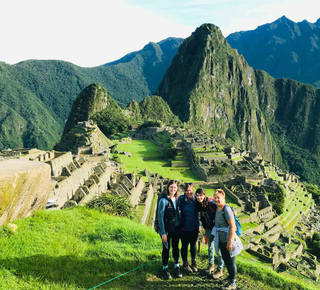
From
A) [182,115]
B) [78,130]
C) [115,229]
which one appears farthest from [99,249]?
[182,115]

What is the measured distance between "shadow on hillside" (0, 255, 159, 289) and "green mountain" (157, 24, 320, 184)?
129336 mm

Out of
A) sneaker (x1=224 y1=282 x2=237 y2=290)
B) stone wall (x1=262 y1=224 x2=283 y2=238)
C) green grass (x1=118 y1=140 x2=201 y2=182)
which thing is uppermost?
sneaker (x1=224 y1=282 x2=237 y2=290)

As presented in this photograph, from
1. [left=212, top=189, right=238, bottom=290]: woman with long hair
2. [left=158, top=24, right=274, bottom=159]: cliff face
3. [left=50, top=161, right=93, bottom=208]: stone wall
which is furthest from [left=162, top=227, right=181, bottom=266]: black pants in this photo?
[left=158, top=24, right=274, bottom=159]: cliff face

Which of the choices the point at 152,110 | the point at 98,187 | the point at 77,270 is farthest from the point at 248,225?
the point at 152,110

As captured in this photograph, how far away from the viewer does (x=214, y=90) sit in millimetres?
160000

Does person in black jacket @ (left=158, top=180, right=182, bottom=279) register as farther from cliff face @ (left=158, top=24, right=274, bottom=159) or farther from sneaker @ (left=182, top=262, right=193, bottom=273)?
cliff face @ (left=158, top=24, right=274, bottom=159)

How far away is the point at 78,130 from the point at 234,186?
30213 mm

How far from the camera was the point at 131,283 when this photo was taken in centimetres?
553

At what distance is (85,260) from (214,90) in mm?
161838

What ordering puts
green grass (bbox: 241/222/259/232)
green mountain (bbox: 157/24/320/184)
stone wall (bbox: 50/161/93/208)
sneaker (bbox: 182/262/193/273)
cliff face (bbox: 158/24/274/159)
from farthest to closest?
1. cliff face (bbox: 158/24/274/159)
2. green mountain (bbox: 157/24/320/184)
3. green grass (bbox: 241/222/259/232)
4. stone wall (bbox: 50/161/93/208)
5. sneaker (bbox: 182/262/193/273)

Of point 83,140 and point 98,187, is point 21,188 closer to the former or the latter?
point 98,187

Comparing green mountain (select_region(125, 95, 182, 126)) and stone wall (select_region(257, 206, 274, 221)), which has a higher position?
green mountain (select_region(125, 95, 182, 126))

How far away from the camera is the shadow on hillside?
5176mm

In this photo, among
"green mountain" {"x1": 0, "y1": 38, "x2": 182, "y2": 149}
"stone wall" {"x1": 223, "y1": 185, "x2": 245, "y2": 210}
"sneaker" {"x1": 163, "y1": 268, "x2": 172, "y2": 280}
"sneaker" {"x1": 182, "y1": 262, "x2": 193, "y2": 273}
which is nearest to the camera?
"sneaker" {"x1": 163, "y1": 268, "x2": 172, "y2": 280}
